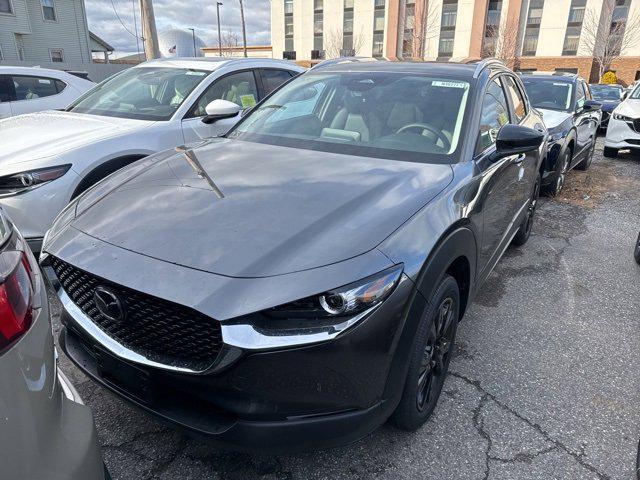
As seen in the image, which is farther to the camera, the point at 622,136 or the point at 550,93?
the point at 622,136

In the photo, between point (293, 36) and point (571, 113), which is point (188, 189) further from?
point (293, 36)

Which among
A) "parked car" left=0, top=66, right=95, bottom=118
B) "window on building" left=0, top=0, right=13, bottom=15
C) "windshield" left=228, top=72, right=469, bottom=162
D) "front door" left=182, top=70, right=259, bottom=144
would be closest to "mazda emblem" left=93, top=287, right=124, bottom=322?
"windshield" left=228, top=72, right=469, bottom=162

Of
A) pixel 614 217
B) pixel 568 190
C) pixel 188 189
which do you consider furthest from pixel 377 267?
pixel 568 190

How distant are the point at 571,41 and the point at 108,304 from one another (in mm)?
48526

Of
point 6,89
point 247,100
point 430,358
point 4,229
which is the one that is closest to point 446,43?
point 6,89

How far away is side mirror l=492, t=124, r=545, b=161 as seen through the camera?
271cm

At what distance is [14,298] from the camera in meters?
1.18

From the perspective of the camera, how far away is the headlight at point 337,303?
1.58 meters

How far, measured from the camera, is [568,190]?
7.07 meters

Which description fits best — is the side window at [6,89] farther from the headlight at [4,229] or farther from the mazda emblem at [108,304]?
the headlight at [4,229]

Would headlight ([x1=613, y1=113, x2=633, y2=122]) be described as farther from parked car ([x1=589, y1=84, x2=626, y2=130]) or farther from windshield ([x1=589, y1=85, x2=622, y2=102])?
windshield ([x1=589, y1=85, x2=622, y2=102])

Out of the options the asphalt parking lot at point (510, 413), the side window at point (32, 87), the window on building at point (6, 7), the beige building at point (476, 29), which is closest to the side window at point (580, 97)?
the asphalt parking lot at point (510, 413)

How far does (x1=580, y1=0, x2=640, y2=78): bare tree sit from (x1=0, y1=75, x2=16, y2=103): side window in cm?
4364

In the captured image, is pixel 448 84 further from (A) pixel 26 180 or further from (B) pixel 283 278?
(A) pixel 26 180
